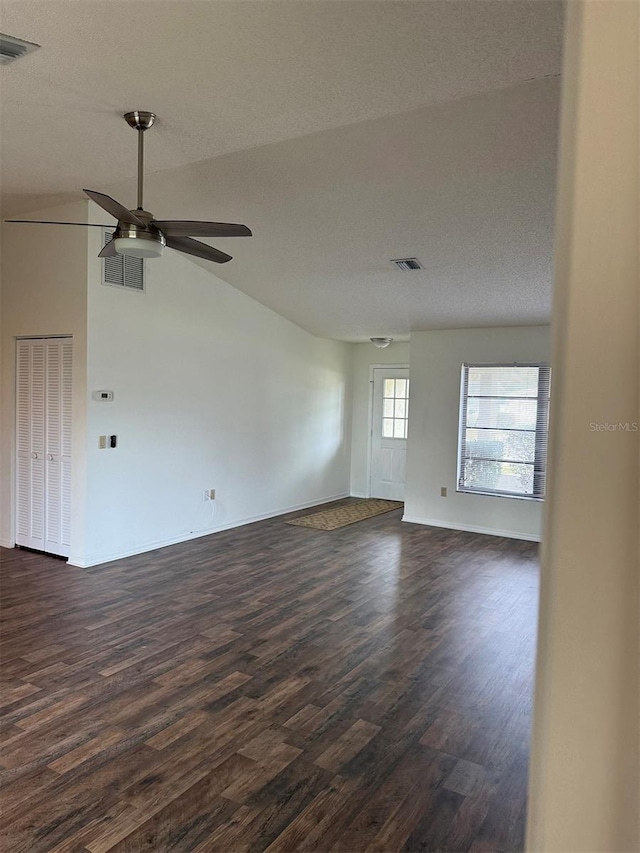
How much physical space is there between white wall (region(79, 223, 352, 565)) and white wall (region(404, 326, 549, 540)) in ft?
5.16

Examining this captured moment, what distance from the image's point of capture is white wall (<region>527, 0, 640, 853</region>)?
691 millimetres

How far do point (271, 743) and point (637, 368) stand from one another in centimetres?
233

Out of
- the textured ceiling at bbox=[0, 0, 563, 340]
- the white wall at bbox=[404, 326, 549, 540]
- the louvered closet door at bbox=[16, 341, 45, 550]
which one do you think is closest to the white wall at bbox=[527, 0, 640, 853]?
the textured ceiling at bbox=[0, 0, 563, 340]

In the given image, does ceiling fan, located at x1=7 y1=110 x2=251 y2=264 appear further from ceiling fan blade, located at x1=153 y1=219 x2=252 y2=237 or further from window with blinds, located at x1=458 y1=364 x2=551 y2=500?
window with blinds, located at x1=458 y1=364 x2=551 y2=500

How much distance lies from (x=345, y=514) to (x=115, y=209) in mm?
5371

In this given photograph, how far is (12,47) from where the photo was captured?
2.39m

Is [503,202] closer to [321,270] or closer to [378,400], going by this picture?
[321,270]

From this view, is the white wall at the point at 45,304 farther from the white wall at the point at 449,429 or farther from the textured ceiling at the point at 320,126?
the white wall at the point at 449,429

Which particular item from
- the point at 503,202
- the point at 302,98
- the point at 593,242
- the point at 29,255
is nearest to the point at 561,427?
the point at 593,242

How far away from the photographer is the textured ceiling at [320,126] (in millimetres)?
2180

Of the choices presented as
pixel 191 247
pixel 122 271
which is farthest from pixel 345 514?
pixel 191 247

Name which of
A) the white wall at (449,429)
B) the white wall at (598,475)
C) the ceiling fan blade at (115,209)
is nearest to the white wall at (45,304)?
the ceiling fan blade at (115,209)

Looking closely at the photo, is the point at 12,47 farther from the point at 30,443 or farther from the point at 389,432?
the point at 389,432

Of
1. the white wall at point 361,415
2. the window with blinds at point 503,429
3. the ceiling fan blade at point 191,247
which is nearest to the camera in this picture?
the ceiling fan blade at point 191,247
